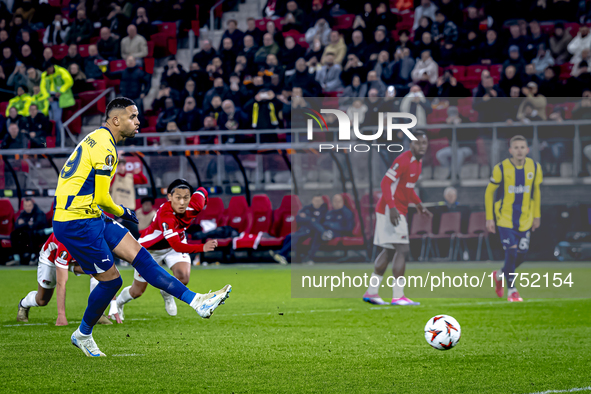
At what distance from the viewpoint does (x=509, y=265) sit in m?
10.4

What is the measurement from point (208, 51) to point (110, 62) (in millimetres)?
2959

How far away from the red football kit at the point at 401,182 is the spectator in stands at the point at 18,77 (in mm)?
12581

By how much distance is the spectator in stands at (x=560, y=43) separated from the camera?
56.6ft

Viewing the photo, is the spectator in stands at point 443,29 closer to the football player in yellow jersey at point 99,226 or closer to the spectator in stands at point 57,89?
the spectator in stands at point 57,89

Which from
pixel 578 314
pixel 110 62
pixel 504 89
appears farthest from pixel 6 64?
pixel 578 314

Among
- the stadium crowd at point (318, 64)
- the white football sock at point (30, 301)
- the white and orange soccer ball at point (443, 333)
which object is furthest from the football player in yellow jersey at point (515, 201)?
the white football sock at point (30, 301)

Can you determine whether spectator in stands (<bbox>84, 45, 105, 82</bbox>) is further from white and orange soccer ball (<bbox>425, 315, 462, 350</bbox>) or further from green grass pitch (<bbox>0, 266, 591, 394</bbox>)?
white and orange soccer ball (<bbox>425, 315, 462, 350</bbox>)

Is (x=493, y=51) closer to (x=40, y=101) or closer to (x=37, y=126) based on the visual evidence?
(x=37, y=126)

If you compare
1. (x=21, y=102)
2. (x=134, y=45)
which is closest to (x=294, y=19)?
(x=134, y=45)

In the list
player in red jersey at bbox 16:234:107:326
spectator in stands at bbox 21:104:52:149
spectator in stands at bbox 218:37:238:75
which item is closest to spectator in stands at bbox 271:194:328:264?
player in red jersey at bbox 16:234:107:326

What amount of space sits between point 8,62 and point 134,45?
357cm

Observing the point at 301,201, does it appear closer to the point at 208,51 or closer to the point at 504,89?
the point at 504,89

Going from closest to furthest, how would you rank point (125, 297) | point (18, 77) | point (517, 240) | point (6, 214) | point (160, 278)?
1. point (160, 278)
2. point (125, 297)
3. point (517, 240)
4. point (6, 214)
5. point (18, 77)

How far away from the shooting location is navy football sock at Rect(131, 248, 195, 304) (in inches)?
222
